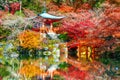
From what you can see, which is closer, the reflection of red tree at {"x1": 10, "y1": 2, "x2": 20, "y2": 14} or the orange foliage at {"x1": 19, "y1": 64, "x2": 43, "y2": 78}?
the orange foliage at {"x1": 19, "y1": 64, "x2": 43, "y2": 78}

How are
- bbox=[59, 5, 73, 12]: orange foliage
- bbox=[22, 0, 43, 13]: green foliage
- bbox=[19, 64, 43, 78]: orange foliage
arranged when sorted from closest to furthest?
bbox=[19, 64, 43, 78]: orange foliage < bbox=[59, 5, 73, 12]: orange foliage < bbox=[22, 0, 43, 13]: green foliage

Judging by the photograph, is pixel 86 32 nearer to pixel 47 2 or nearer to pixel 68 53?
pixel 68 53

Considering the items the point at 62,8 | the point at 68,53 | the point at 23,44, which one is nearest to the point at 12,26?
the point at 23,44

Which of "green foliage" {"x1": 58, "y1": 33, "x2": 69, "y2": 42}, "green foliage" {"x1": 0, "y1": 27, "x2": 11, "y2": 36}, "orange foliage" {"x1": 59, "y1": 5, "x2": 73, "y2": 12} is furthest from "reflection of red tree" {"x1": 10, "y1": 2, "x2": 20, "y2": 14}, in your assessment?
"green foliage" {"x1": 58, "y1": 33, "x2": 69, "y2": 42}

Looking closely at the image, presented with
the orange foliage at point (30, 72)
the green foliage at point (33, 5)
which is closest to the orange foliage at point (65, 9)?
the green foliage at point (33, 5)

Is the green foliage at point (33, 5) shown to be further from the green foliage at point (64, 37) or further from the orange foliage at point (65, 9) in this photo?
the green foliage at point (64, 37)

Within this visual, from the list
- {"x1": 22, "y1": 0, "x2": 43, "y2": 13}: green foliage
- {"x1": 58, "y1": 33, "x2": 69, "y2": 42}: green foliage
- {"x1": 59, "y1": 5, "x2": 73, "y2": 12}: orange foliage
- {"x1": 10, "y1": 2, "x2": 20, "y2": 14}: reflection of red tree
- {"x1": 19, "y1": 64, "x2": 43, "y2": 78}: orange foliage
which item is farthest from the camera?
{"x1": 22, "y1": 0, "x2": 43, "y2": 13}: green foliage

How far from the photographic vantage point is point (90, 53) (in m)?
21.6

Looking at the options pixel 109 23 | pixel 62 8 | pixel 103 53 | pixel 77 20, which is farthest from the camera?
pixel 62 8

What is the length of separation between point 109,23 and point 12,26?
19.3 feet

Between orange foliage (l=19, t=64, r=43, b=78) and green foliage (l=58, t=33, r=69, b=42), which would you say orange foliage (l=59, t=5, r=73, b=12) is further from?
orange foliage (l=19, t=64, r=43, b=78)

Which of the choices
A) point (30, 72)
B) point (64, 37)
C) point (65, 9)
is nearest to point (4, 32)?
point (64, 37)

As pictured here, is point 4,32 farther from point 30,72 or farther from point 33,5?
point 30,72

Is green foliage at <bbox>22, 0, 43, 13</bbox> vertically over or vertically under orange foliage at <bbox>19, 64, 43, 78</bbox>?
under
